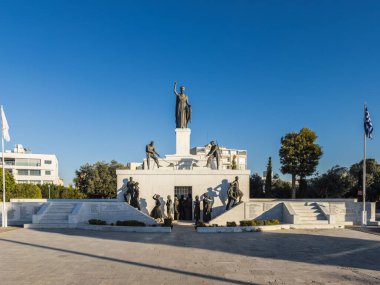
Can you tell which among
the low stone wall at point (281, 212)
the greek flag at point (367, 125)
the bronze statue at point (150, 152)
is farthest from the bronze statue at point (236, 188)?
the greek flag at point (367, 125)

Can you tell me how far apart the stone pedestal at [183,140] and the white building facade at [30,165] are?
60.8 metres

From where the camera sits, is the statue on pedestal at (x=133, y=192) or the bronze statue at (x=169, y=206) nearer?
the bronze statue at (x=169, y=206)

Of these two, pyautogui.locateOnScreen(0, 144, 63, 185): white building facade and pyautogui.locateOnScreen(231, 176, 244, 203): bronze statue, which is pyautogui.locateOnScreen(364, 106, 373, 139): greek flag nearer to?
pyautogui.locateOnScreen(231, 176, 244, 203): bronze statue

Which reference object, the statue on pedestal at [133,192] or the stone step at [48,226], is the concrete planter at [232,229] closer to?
the statue on pedestal at [133,192]

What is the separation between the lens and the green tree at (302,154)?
41500mm

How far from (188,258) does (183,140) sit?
18.6 m

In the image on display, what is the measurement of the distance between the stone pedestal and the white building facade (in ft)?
200

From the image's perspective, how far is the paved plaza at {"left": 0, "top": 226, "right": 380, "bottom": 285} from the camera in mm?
8570

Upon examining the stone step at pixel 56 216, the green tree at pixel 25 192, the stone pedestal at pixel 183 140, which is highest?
the stone pedestal at pixel 183 140

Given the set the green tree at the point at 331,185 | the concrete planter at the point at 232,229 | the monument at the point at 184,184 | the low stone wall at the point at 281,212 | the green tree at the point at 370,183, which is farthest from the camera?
the green tree at the point at 370,183

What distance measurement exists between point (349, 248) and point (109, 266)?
31.4ft

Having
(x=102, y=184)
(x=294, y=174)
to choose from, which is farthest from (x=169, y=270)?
(x=102, y=184)

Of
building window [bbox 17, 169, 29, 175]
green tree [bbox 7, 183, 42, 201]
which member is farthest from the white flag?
building window [bbox 17, 169, 29, 175]

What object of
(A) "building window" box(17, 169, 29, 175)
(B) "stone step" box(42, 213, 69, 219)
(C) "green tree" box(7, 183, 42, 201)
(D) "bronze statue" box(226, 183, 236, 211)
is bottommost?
(C) "green tree" box(7, 183, 42, 201)
